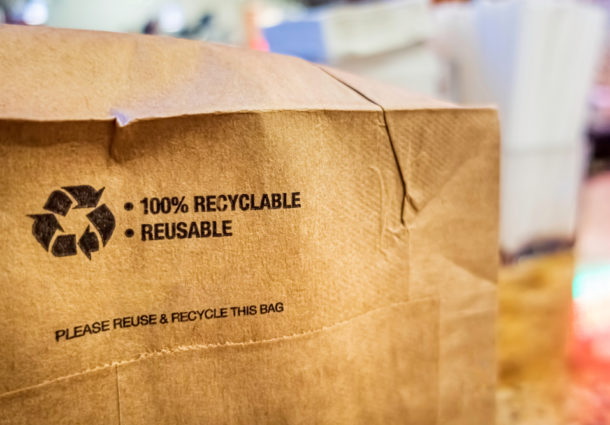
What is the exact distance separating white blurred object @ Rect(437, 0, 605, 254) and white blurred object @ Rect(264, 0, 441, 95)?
0.22 metres

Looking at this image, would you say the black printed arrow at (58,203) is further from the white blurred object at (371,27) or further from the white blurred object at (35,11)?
the white blurred object at (35,11)

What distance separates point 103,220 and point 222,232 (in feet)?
0.29

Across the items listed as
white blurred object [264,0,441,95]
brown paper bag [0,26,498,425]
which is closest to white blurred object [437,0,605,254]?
white blurred object [264,0,441,95]

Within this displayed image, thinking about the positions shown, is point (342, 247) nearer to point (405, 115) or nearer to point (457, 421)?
point (405, 115)

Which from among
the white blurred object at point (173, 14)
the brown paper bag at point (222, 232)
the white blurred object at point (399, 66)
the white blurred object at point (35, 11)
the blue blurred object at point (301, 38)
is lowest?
the brown paper bag at point (222, 232)

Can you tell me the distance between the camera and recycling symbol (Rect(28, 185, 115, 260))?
35cm

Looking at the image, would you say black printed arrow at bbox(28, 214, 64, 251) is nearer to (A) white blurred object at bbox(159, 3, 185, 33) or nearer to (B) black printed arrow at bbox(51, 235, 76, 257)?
(B) black printed arrow at bbox(51, 235, 76, 257)

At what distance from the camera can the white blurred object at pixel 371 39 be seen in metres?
1.23

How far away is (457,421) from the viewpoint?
519 mm

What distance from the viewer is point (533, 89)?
135 cm

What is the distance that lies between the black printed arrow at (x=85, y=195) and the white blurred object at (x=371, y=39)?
0.99 m

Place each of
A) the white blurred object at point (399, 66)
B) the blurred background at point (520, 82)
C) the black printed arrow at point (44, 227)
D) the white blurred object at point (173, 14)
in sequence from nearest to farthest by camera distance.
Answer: the black printed arrow at point (44, 227)
the blurred background at point (520, 82)
the white blurred object at point (399, 66)
the white blurred object at point (173, 14)

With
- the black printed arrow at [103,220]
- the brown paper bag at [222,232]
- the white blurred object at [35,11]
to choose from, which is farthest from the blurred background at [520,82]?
the white blurred object at [35,11]

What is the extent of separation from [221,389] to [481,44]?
1355 millimetres
